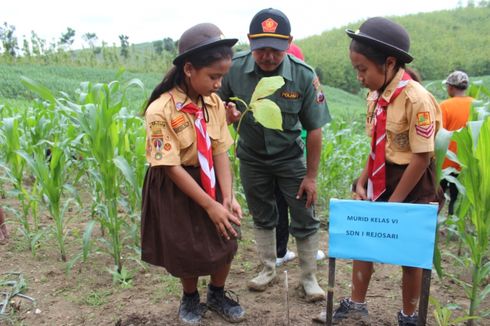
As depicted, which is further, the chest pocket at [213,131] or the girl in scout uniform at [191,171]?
the chest pocket at [213,131]

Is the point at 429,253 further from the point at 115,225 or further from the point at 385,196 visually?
the point at 115,225

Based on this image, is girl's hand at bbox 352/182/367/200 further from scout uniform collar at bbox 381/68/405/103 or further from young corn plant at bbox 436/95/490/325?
scout uniform collar at bbox 381/68/405/103

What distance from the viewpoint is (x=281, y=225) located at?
294 centimetres

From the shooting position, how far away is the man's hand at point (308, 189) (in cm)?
237

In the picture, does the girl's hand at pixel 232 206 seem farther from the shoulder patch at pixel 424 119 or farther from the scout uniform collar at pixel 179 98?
the shoulder patch at pixel 424 119

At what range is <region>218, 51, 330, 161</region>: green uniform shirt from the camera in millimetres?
2294

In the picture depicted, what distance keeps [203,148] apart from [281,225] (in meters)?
1.25

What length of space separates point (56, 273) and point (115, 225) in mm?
537

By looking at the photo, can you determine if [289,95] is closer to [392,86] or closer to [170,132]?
[392,86]

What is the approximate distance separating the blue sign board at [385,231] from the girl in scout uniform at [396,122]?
0.29 meters

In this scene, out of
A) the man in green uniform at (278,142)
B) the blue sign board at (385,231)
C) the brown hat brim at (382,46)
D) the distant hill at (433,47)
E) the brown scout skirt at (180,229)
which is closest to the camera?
the blue sign board at (385,231)

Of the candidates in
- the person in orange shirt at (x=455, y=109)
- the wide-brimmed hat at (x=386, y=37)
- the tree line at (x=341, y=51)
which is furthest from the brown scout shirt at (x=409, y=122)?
the tree line at (x=341, y=51)

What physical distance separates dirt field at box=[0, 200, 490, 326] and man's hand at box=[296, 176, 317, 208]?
591 millimetres

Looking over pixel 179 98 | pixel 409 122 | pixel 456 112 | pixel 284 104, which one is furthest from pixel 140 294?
pixel 456 112
